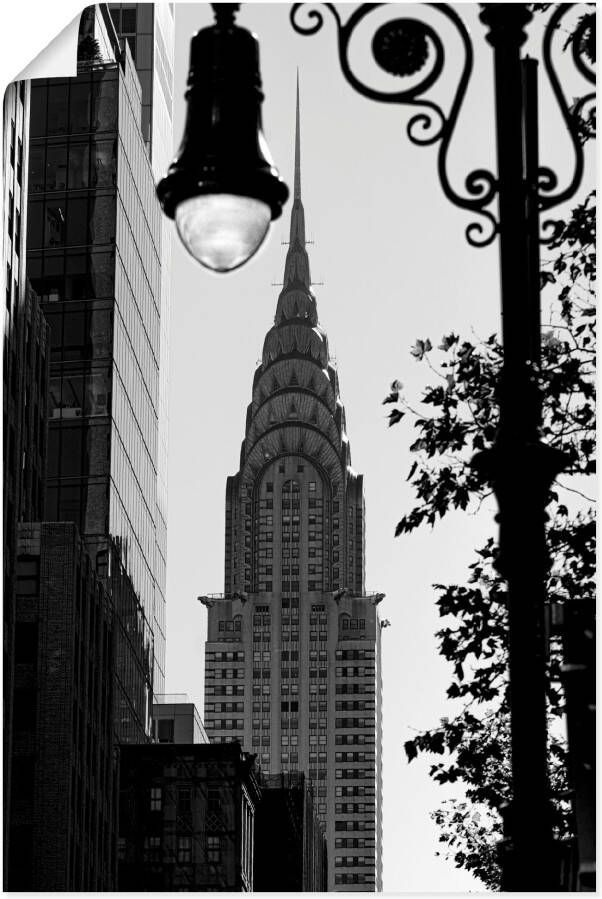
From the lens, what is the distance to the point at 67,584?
6562cm

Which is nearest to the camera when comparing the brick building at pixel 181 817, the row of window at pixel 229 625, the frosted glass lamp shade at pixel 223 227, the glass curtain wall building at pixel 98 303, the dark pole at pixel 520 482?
the dark pole at pixel 520 482

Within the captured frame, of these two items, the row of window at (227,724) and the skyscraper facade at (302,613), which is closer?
the skyscraper facade at (302,613)

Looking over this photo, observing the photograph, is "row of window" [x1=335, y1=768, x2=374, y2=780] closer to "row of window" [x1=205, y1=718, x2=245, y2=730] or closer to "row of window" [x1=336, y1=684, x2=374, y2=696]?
"row of window" [x1=336, y1=684, x2=374, y2=696]

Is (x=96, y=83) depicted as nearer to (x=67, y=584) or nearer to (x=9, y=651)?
(x=67, y=584)

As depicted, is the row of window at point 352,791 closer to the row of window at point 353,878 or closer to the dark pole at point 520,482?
the row of window at point 353,878

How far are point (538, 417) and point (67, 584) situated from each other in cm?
5950

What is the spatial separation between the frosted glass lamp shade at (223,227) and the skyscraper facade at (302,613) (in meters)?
152

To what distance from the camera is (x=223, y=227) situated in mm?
7121

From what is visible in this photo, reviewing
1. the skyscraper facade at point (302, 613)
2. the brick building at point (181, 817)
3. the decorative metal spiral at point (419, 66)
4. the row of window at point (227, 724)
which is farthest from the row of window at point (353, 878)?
the decorative metal spiral at point (419, 66)

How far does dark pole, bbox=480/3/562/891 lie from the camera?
259 inches

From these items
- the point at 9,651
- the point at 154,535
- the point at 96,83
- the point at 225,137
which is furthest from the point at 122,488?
the point at 225,137

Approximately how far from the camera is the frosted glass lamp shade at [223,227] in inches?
280

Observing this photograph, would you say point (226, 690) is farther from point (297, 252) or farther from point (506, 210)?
point (506, 210)

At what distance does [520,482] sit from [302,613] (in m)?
156
